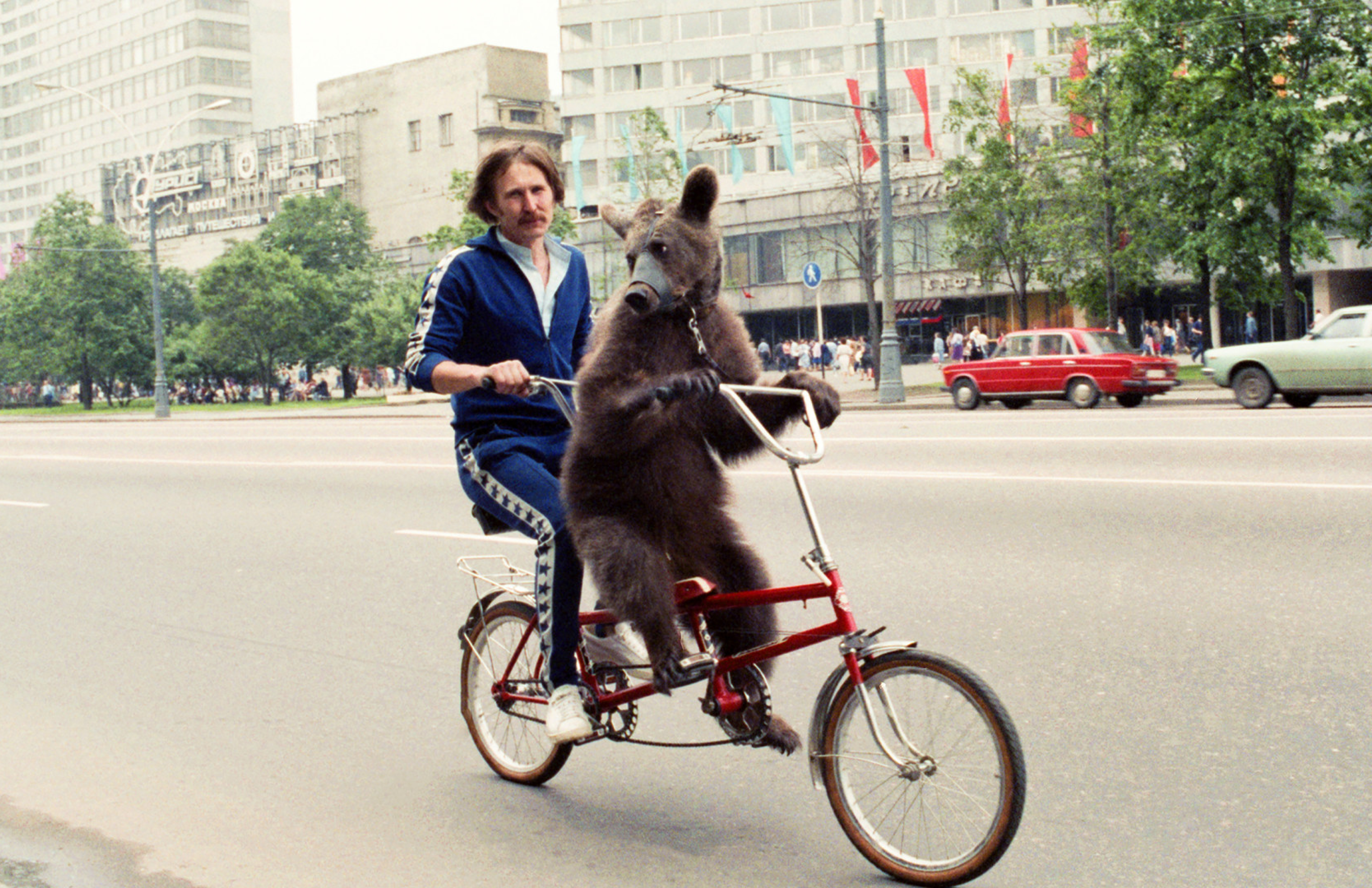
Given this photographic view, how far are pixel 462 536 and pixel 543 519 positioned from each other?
600 centimetres

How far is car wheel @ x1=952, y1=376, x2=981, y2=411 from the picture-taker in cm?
Answer: 2686

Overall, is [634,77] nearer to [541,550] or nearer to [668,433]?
[541,550]

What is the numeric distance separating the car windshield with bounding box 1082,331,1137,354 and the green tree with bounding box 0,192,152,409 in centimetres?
5119

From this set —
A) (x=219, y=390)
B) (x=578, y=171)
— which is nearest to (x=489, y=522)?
(x=578, y=171)

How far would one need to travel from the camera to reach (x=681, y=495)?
12.2ft

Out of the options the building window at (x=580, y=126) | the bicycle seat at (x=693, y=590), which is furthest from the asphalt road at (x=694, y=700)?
the building window at (x=580, y=126)

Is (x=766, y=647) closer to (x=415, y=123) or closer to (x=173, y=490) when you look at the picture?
(x=173, y=490)

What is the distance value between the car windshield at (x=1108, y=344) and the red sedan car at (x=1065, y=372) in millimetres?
14

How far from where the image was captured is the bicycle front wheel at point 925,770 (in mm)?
3350

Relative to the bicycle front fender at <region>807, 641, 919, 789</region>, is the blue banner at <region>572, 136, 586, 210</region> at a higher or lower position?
higher

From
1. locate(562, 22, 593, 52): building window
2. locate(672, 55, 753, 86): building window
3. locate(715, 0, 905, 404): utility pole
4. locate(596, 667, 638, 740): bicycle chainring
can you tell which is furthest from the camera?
locate(562, 22, 593, 52): building window

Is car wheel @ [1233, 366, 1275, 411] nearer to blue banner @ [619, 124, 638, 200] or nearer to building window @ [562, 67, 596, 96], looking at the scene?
blue banner @ [619, 124, 638, 200]

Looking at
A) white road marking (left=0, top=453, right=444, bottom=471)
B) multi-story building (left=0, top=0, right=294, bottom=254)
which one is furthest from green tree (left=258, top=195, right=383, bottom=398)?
white road marking (left=0, top=453, right=444, bottom=471)

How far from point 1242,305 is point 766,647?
116ft
